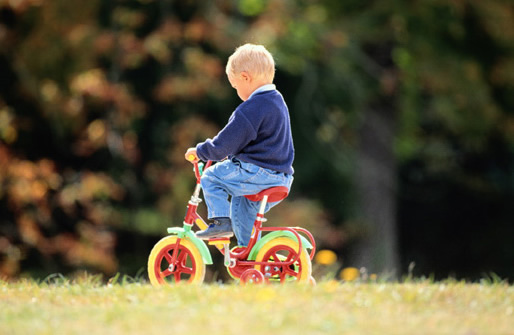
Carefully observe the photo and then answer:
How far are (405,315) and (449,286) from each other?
1.18m

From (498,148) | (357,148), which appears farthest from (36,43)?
(498,148)

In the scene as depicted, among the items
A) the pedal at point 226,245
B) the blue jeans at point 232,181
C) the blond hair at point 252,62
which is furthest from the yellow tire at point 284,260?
the blond hair at point 252,62

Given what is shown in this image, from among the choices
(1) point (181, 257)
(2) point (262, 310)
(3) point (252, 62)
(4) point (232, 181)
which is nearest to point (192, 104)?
(1) point (181, 257)

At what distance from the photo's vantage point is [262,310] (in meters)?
4.03

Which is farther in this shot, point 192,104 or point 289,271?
point 192,104

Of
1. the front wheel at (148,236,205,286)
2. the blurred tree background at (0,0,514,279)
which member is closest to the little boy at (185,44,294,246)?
the front wheel at (148,236,205,286)

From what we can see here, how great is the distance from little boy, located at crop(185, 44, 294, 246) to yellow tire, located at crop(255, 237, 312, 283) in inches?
10.3

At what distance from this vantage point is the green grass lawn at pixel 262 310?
3797mm

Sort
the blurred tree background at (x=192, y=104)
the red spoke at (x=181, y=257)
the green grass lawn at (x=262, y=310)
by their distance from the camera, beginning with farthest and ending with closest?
the blurred tree background at (x=192, y=104), the red spoke at (x=181, y=257), the green grass lawn at (x=262, y=310)

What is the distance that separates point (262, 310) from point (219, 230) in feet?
3.35

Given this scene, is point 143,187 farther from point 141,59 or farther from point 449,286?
point 449,286

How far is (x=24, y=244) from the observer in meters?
12.1

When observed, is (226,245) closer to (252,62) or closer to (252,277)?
(252,277)

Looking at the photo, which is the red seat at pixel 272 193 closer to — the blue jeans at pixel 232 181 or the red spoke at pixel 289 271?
the blue jeans at pixel 232 181
